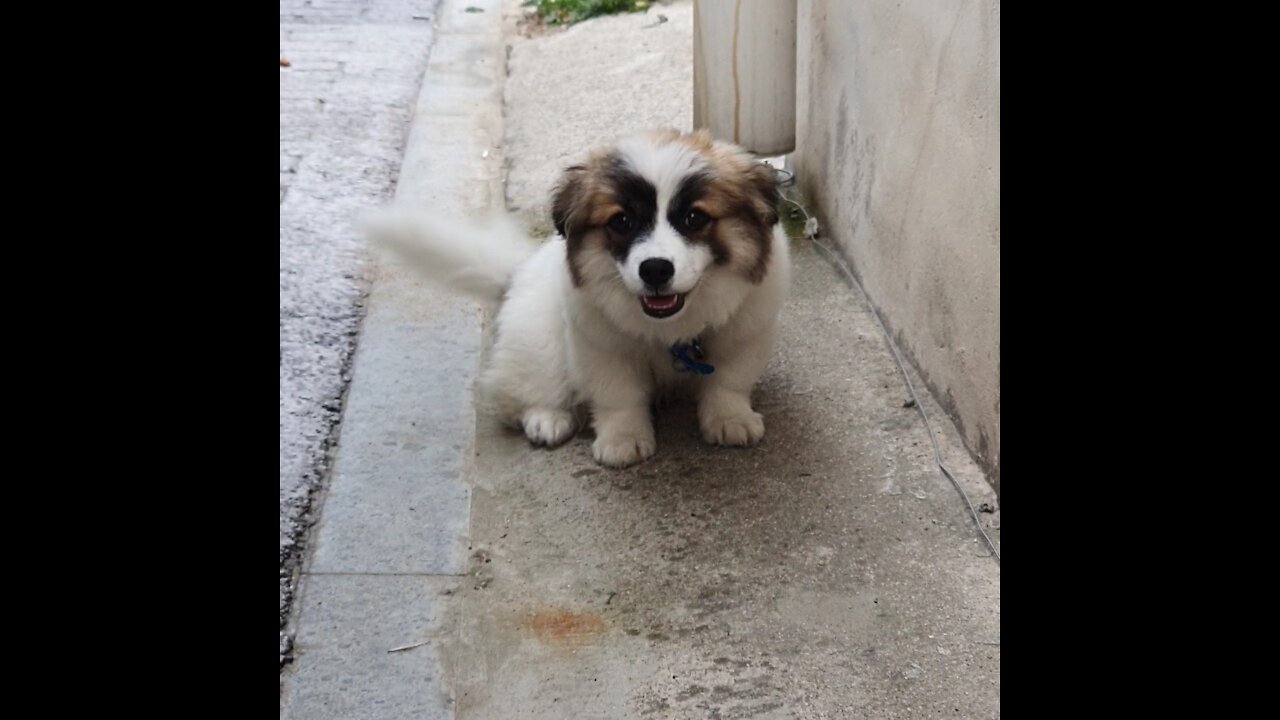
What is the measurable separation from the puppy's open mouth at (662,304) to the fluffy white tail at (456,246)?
88 cm

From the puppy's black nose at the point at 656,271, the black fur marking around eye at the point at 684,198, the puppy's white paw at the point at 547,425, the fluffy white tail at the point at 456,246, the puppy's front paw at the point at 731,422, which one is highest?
the black fur marking around eye at the point at 684,198

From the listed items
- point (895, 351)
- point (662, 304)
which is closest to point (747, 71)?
point (895, 351)

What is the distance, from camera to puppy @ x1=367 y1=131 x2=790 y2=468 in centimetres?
307

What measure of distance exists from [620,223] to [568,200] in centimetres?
20

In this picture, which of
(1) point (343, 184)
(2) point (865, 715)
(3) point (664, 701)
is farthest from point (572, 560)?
(1) point (343, 184)

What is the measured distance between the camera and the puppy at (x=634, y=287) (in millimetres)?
3068

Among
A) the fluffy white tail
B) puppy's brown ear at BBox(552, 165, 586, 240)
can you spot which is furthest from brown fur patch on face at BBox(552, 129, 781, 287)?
the fluffy white tail

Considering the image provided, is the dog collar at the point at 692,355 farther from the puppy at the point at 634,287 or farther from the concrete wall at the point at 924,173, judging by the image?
the concrete wall at the point at 924,173

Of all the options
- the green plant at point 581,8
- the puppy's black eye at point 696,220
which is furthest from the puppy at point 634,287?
the green plant at point 581,8

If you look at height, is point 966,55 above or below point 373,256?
above

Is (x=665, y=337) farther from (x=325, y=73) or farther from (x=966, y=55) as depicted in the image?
(x=325, y=73)

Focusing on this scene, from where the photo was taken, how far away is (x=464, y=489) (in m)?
3.34
